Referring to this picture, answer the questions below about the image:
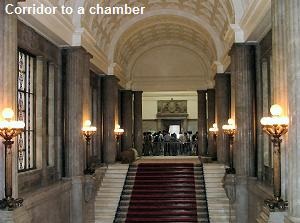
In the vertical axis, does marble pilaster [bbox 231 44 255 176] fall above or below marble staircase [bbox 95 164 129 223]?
above

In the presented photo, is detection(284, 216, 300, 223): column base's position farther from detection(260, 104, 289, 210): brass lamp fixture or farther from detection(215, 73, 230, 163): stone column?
detection(215, 73, 230, 163): stone column

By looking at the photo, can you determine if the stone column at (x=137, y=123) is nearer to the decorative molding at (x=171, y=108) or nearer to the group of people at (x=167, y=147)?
the group of people at (x=167, y=147)

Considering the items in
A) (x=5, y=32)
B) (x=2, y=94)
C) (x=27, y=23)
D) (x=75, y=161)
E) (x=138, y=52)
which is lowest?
(x=75, y=161)

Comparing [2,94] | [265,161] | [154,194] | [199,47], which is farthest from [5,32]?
[199,47]

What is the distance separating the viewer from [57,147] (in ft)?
46.2

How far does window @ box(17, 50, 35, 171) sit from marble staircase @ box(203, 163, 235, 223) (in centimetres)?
669

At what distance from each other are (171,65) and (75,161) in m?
13.8

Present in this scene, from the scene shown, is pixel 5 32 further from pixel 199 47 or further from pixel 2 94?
pixel 199 47

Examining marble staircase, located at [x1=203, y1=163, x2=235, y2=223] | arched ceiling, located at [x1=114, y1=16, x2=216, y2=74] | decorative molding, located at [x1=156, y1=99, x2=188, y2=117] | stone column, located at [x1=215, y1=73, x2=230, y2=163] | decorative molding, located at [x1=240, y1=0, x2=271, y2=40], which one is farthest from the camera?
decorative molding, located at [x1=156, y1=99, x2=188, y2=117]

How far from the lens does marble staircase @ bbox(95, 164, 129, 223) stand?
16.2m

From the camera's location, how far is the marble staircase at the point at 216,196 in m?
15.7

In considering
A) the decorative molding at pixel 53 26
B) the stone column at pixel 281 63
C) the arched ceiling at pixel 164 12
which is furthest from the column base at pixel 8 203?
the arched ceiling at pixel 164 12

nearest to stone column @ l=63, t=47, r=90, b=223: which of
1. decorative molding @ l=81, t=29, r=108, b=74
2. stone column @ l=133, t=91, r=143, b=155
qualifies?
decorative molding @ l=81, t=29, r=108, b=74

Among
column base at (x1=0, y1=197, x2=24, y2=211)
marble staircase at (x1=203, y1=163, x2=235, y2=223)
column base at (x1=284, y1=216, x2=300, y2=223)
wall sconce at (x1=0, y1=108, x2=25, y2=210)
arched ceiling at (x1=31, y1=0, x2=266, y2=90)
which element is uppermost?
arched ceiling at (x1=31, y1=0, x2=266, y2=90)
